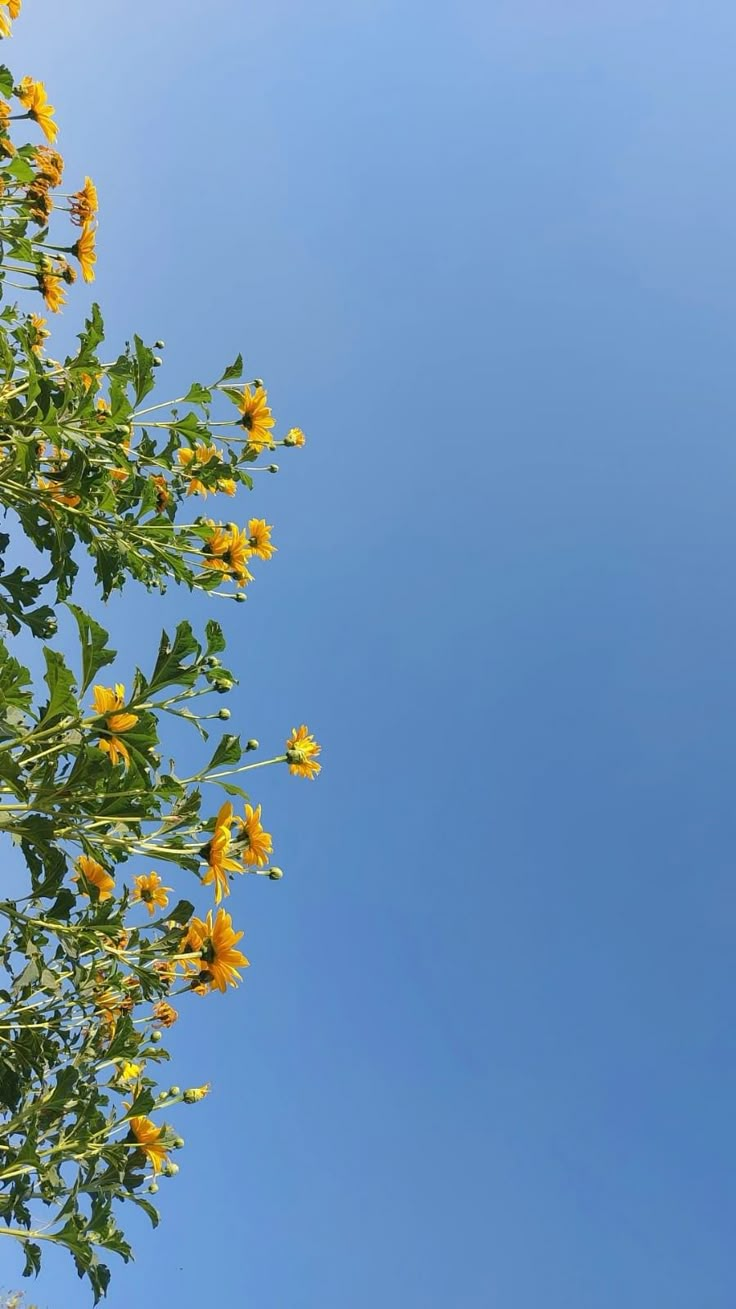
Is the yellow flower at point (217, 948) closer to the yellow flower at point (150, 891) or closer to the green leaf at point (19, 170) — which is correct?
the yellow flower at point (150, 891)

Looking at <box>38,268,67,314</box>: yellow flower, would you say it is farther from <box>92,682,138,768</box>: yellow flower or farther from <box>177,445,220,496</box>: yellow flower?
<box>92,682,138,768</box>: yellow flower

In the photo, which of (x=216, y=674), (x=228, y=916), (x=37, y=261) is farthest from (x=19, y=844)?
(x=37, y=261)

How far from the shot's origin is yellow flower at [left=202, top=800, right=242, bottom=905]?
3189 millimetres

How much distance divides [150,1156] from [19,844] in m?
1.71

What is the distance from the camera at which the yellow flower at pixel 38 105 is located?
17.4 ft

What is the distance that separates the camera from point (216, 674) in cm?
408

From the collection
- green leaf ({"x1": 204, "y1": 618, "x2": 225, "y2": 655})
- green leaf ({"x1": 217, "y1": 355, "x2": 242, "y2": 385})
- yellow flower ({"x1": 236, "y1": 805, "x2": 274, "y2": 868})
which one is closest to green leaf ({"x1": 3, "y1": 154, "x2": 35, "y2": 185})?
green leaf ({"x1": 217, "y1": 355, "x2": 242, "y2": 385})

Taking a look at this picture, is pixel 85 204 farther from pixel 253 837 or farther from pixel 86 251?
pixel 253 837

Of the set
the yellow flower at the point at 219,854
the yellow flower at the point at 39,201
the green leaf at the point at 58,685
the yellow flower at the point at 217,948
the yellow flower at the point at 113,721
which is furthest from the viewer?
the yellow flower at the point at 39,201

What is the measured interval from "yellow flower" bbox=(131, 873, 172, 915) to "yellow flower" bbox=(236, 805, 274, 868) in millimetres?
824

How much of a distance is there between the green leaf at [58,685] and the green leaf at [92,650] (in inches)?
4.3

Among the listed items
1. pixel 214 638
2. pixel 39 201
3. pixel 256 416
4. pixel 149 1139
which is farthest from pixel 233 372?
pixel 149 1139

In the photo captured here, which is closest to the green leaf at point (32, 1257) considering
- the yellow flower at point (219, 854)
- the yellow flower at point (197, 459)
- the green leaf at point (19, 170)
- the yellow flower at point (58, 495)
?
the yellow flower at point (219, 854)

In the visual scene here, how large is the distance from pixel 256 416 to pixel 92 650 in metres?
3.60
